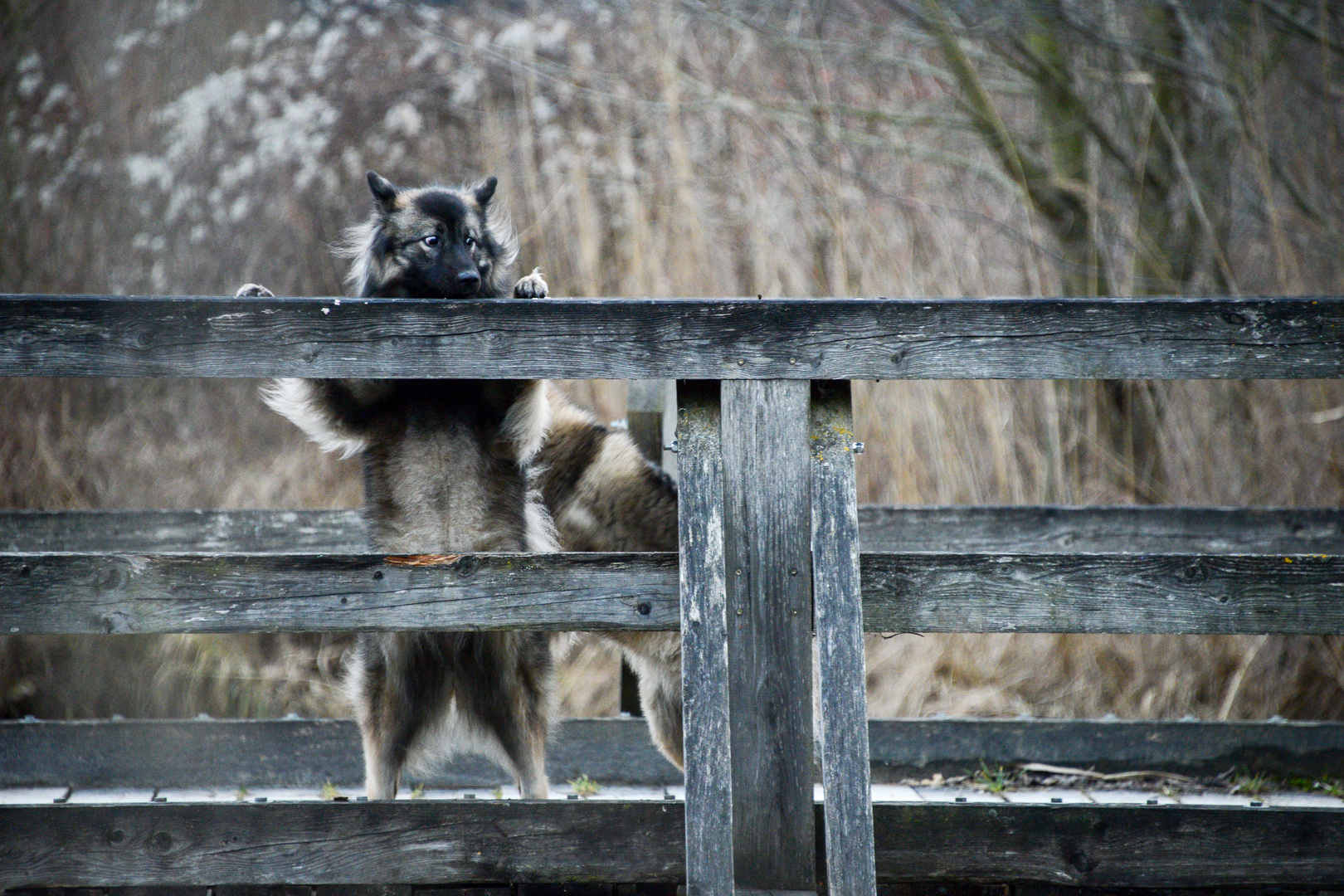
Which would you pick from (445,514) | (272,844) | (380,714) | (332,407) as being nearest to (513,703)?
(380,714)

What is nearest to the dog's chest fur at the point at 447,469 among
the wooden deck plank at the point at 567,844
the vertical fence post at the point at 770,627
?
the wooden deck plank at the point at 567,844

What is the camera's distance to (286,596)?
243 centimetres

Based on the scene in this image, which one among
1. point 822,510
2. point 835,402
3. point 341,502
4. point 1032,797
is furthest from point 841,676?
point 341,502

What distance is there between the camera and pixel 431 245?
12.0ft

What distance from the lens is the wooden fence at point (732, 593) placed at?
2371mm

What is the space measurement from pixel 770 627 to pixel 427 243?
6.46ft

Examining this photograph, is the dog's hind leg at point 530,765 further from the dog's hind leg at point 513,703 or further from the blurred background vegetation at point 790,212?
the blurred background vegetation at point 790,212

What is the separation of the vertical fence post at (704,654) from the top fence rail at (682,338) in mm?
172

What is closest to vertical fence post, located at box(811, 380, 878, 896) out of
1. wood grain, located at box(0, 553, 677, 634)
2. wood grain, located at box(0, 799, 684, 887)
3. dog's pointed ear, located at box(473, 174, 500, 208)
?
wood grain, located at box(0, 553, 677, 634)

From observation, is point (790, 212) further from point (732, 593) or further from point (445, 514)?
point (732, 593)

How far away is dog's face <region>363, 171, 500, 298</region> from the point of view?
3.57 meters

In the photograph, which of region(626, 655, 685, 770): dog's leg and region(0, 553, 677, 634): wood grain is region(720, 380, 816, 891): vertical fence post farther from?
region(626, 655, 685, 770): dog's leg

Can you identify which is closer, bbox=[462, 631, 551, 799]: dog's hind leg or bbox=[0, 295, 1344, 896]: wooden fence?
bbox=[0, 295, 1344, 896]: wooden fence

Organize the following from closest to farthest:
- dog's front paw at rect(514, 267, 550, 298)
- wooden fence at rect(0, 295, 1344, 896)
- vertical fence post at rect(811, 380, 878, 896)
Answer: vertical fence post at rect(811, 380, 878, 896), wooden fence at rect(0, 295, 1344, 896), dog's front paw at rect(514, 267, 550, 298)
